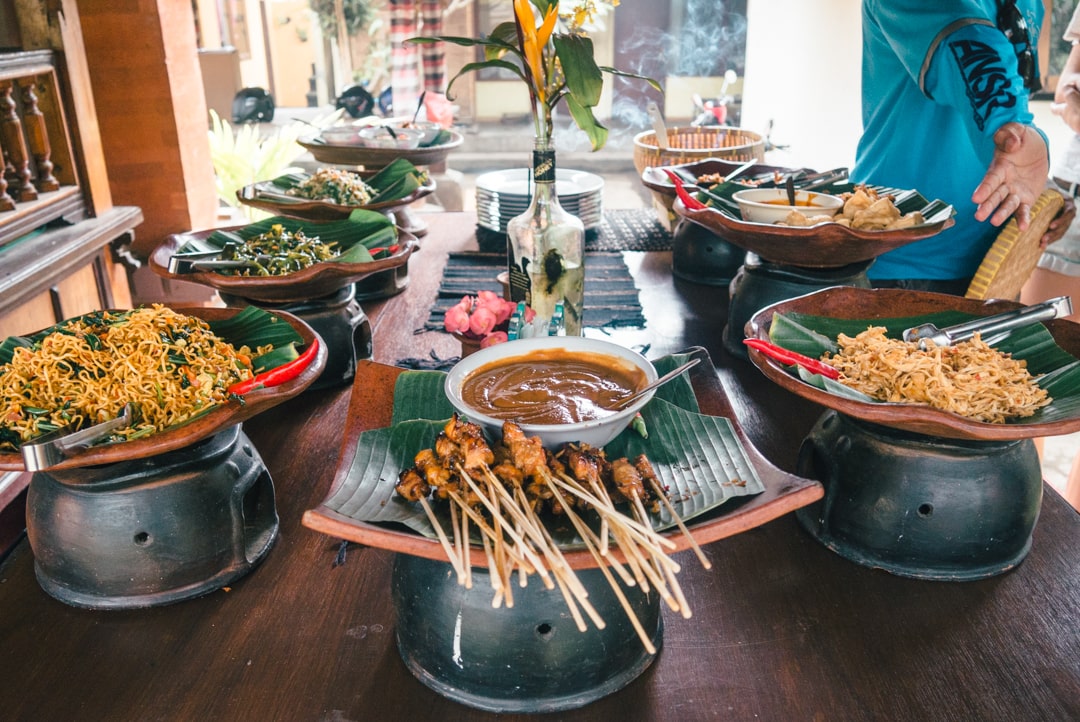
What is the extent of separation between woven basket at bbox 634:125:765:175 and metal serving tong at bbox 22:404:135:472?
8.32 feet

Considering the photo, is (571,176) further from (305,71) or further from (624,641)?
(305,71)

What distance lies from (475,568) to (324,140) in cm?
258

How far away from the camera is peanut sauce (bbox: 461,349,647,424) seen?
4.11 ft

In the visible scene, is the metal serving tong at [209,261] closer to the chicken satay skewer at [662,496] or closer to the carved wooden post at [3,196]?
the chicken satay skewer at [662,496]

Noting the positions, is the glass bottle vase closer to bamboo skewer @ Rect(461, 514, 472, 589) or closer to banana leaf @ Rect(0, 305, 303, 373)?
banana leaf @ Rect(0, 305, 303, 373)

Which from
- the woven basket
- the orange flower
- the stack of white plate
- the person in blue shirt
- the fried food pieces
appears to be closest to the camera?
the orange flower

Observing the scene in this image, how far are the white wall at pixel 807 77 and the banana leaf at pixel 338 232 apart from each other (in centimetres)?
393

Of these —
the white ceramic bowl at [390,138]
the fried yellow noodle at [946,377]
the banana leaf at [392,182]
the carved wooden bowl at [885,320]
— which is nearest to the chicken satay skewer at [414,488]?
the carved wooden bowl at [885,320]

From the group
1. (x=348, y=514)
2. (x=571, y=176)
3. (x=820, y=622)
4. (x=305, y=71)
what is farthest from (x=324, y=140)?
(x=305, y=71)

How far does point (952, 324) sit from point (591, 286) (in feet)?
4.46

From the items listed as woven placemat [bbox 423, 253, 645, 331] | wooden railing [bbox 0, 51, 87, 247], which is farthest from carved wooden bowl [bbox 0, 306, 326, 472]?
wooden railing [bbox 0, 51, 87, 247]

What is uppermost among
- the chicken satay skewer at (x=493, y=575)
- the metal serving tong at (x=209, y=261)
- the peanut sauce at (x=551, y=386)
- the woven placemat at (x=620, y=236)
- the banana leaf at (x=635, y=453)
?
the metal serving tong at (x=209, y=261)

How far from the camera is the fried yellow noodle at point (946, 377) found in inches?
49.8

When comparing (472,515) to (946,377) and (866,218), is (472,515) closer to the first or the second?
(946,377)
